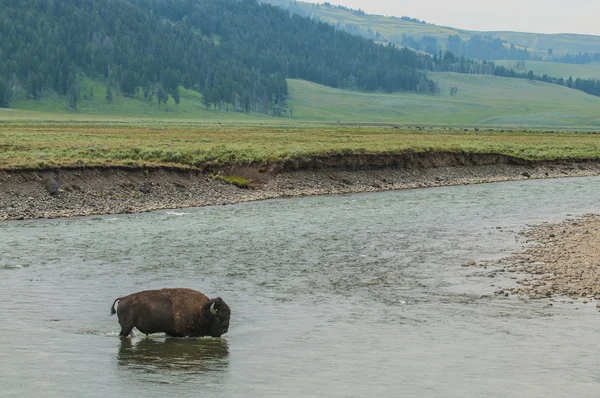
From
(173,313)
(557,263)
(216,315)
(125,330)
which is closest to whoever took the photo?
(173,313)

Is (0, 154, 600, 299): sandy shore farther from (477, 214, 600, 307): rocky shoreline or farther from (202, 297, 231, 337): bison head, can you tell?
(202, 297, 231, 337): bison head

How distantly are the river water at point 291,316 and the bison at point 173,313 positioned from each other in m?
0.32

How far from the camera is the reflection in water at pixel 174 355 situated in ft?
53.8

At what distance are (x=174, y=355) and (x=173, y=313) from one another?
43.2 inches

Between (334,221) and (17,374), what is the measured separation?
25.8 meters

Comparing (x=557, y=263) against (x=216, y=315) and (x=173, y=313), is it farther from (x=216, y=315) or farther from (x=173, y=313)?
(x=173, y=313)

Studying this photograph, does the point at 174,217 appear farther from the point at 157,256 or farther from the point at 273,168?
the point at 273,168

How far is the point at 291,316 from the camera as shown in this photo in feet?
67.9

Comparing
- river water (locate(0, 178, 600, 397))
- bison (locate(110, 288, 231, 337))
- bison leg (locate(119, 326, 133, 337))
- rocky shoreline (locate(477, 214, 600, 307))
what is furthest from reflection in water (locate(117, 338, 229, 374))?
rocky shoreline (locate(477, 214, 600, 307))

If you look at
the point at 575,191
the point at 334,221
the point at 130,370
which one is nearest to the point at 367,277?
the point at 130,370

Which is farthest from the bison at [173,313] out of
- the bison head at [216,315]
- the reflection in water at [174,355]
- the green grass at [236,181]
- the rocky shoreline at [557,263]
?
the green grass at [236,181]

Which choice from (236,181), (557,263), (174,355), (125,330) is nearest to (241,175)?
(236,181)

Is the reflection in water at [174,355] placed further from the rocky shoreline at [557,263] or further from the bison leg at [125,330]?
the rocky shoreline at [557,263]

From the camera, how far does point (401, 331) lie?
1916cm
